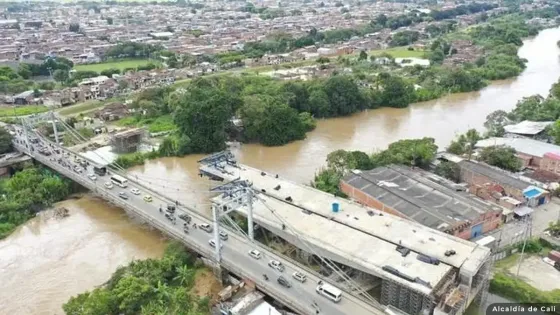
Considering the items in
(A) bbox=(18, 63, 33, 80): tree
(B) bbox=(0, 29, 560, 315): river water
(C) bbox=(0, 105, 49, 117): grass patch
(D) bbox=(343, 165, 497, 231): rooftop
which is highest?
(A) bbox=(18, 63, 33, 80): tree

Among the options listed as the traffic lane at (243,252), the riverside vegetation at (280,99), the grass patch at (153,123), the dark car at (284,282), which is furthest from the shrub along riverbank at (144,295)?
the grass patch at (153,123)

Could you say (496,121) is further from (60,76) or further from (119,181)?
(60,76)

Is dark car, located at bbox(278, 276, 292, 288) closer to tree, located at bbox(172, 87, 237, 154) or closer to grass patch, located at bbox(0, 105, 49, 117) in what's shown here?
tree, located at bbox(172, 87, 237, 154)

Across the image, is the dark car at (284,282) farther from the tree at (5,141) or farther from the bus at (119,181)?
the tree at (5,141)

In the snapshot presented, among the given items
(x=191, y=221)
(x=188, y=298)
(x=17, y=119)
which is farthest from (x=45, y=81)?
(x=188, y=298)

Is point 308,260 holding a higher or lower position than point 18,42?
lower

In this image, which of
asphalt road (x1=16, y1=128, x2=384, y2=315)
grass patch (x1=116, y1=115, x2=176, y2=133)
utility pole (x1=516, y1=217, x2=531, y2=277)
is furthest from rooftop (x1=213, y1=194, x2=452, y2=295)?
grass patch (x1=116, y1=115, x2=176, y2=133)

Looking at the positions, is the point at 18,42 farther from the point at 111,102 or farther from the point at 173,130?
the point at 173,130
